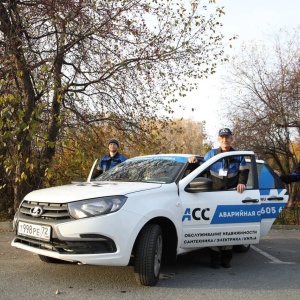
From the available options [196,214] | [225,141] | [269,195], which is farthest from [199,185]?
[269,195]

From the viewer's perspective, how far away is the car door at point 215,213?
4707 mm

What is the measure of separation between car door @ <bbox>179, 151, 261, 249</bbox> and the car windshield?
266 millimetres

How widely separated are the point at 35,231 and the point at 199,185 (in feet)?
6.35

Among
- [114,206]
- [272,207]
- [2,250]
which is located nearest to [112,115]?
[2,250]

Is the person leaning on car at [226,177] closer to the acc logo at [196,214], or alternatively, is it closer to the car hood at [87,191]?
the acc logo at [196,214]

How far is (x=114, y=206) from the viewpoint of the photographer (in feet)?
13.3

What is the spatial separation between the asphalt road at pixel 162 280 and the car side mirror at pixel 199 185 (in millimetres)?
1090

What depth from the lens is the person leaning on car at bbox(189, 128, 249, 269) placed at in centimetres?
519

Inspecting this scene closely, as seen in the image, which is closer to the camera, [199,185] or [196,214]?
[199,185]

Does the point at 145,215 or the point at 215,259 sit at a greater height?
the point at 145,215

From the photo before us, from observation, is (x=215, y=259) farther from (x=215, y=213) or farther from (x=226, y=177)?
(x=226, y=177)

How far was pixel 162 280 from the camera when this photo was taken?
4.63 metres

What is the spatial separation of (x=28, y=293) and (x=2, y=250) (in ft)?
8.26

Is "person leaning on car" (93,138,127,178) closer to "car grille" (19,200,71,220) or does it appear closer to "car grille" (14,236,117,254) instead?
"car grille" (19,200,71,220)
